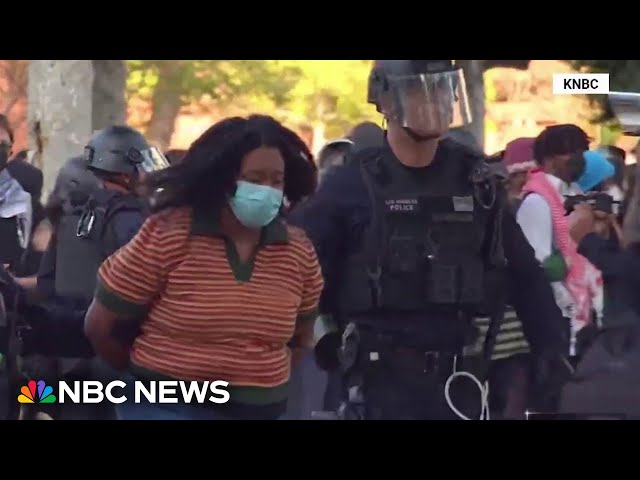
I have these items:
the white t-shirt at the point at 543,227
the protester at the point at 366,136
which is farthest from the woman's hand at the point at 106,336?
the white t-shirt at the point at 543,227

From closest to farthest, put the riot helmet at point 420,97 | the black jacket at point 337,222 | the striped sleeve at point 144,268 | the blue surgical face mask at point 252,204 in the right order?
1. the striped sleeve at point 144,268
2. the blue surgical face mask at point 252,204
3. the black jacket at point 337,222
4. the riot helmet at point 420,97

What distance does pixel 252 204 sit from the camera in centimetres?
400

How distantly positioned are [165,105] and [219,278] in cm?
88

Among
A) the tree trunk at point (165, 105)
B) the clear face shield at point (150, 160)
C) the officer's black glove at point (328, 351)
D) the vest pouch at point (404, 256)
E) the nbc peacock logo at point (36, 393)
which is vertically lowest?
the nbc peacock logo at point (36, 393)

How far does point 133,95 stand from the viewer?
462 centimetres

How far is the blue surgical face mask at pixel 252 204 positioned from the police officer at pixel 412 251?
0.71ft

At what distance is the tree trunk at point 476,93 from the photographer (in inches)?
177

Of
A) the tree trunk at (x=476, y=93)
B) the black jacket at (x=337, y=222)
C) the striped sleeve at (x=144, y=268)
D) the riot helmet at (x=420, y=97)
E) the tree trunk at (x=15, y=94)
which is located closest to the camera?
the striped sleeve at (x=144, y=268)

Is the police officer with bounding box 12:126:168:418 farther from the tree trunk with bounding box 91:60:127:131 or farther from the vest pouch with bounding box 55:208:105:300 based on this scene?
the tree trunk with bounding box 91:60:127:131

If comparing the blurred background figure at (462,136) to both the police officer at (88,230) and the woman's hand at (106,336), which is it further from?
the woman's hand at (106,336)

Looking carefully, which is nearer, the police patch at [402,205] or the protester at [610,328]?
the police patch at [402,205]
